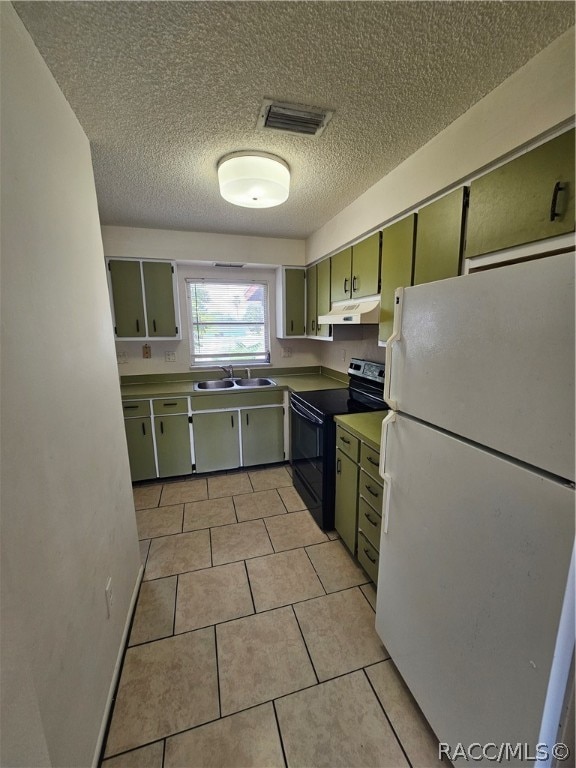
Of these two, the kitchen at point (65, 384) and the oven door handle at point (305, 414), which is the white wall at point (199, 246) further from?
the oven door handle at point (305, 414)

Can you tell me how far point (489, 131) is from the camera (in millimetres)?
1322

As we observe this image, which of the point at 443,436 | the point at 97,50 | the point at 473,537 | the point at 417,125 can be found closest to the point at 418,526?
the point at 473,537

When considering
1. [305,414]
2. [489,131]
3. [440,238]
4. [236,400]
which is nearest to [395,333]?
[440,238]

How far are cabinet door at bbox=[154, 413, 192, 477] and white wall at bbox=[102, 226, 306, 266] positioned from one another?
167 centimetres

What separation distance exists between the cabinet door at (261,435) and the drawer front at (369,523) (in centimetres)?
157

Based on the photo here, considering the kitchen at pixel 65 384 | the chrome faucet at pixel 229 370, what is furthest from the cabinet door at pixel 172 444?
the kitchen at pixel 65 384

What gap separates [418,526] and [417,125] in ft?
6.16

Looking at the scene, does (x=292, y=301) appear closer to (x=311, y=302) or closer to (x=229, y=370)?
(x=311, y=302)

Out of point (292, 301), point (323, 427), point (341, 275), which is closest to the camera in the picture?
point (323, 427)

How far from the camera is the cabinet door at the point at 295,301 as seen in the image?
350 cm

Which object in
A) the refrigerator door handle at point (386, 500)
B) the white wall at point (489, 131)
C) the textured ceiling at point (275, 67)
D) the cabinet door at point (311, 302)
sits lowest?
the refrigerator door handle at point (386, 500)

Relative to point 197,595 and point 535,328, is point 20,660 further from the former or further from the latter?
point 535,328

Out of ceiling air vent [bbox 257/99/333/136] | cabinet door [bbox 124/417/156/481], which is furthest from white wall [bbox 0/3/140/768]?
cabinet door [bbox 124/417/156/481]

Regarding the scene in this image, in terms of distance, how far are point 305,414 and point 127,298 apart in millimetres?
2113
